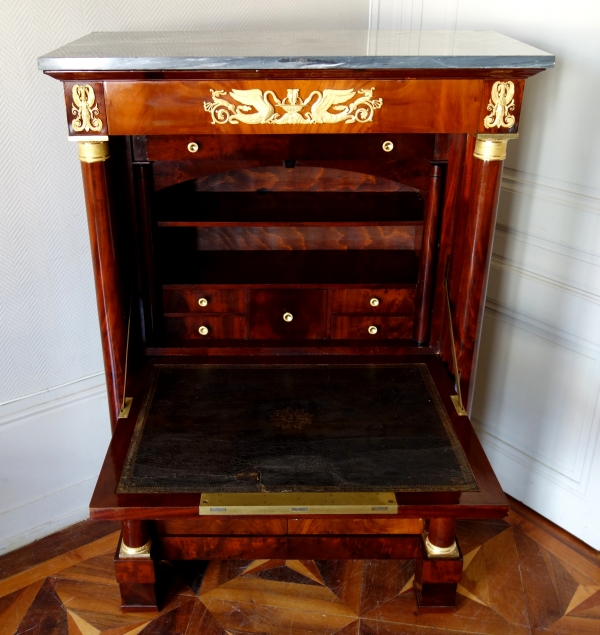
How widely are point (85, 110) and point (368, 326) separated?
28.6 inches

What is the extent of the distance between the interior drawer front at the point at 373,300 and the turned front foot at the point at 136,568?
0.59 metres

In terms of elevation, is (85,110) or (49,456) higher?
(85,110)

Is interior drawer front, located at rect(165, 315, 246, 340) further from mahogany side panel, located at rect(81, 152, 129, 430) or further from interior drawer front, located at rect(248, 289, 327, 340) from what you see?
mahogany side panel, located at rect(81, 152, 129, 430)

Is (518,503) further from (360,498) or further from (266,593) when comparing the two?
(360,498)

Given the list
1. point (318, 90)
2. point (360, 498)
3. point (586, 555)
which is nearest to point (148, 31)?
point (318, 90)

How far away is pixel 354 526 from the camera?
53.4 inches

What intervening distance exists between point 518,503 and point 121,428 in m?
1.05

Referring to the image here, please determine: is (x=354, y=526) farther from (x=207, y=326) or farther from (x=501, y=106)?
(x=501, y=106)

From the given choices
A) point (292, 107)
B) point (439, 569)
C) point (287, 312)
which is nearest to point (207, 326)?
point (287, 312)

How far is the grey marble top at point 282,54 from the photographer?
108 centimetres

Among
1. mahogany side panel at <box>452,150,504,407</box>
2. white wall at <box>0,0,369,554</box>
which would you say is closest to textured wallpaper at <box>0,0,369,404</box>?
white wall at <box>0,0,369,554</box>

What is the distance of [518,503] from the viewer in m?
1.79

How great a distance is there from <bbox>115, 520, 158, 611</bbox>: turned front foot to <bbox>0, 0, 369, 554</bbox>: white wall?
39 centimetres

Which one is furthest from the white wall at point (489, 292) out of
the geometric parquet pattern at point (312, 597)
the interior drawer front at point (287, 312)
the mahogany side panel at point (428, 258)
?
the interior drawer front at point (287, 312)
